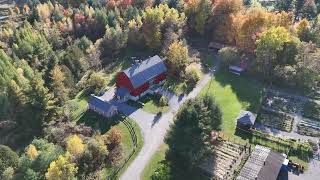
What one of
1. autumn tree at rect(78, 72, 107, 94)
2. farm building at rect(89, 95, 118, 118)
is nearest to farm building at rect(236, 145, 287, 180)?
farm building at rect(89, 95, 118, 118)

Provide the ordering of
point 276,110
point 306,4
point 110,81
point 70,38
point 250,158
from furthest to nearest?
point 306,4 → point 70,38 → point 110,81 → point 276,110 → point 250,158

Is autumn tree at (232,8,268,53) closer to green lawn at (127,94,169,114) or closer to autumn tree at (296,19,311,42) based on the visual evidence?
autumn tree at (296,19,311,42)

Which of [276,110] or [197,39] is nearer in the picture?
[276,110]

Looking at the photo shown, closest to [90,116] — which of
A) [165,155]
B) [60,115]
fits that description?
[60,115]

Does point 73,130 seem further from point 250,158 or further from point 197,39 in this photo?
point 197,39

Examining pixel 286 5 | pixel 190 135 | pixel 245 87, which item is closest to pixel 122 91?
pixel 190 135

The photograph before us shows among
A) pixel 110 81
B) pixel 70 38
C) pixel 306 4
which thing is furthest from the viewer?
pixel 306 4

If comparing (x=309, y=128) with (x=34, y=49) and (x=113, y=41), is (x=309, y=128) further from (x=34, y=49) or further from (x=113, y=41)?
(x=34, y=49)
